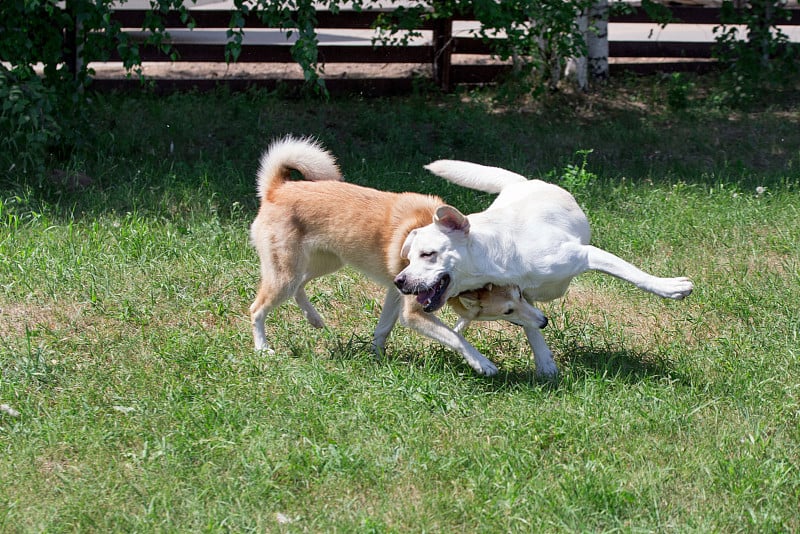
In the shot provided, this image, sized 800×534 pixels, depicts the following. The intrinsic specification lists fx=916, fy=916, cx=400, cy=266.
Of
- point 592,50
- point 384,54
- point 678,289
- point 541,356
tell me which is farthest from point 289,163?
point 592,50

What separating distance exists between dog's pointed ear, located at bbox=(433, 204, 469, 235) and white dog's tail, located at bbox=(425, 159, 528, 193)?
99 centimetres

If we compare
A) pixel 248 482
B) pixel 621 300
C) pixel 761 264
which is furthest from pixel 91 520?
pixel 761 264

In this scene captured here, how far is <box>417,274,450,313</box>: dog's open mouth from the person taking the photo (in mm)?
4641

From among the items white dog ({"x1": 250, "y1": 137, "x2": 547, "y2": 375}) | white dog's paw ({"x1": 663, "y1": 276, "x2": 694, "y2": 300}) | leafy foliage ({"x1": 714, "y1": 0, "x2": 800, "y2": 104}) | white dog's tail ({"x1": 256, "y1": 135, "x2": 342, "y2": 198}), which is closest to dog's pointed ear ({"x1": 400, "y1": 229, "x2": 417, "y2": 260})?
white dog ({"x1": 250, "y1": 137, "x2": 547, "y2": 375})

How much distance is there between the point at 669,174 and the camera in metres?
8.80

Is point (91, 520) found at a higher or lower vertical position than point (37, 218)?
lower

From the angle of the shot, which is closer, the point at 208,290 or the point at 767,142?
the point at 208,290

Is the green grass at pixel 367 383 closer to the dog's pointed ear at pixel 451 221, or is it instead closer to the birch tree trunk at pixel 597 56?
the dog's pointed ear at pixel 451 221

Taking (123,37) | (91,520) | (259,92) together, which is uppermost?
(123,37)

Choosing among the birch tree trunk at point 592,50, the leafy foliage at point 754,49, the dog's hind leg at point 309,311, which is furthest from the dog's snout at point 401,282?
the leafy foliage at point 754,49

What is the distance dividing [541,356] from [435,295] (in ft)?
2.53

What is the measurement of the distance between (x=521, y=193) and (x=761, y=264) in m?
2.27

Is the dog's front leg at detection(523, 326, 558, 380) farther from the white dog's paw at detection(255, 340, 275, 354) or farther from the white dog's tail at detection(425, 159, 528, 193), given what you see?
the white dog's paw at detection(255, 340, 275, 354)

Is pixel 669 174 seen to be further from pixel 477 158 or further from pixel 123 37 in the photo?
pixel 123 37
